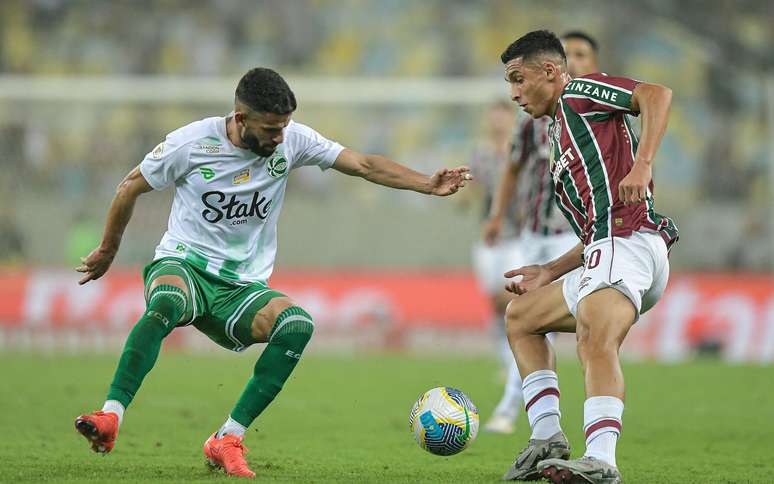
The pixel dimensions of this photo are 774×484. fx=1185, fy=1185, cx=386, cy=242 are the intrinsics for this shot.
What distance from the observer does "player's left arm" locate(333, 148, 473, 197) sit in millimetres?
6242

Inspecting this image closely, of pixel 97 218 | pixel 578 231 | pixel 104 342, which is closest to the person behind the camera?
pixel 578 231

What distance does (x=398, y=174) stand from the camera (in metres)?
6.40

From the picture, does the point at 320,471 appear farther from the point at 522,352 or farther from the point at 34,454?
the point at 34,454

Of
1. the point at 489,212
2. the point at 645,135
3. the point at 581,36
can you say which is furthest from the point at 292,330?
the point at 489,212

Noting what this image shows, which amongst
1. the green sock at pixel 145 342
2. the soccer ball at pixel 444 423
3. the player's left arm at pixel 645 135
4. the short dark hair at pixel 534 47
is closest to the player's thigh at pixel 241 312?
the green sock at pixel 145 342

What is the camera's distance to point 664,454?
7.08 meters

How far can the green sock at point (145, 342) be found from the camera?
563 cm

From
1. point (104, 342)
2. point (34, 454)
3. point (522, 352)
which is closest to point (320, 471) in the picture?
point (522, 352)

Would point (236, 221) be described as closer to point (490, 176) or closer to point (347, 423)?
point (347, 423)

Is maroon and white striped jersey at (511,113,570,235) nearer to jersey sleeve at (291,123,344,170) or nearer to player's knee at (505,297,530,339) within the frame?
jersey sleeve at (291,123,344,170)

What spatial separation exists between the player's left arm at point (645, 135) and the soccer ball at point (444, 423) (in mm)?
1494

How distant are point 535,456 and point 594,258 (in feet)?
3.28

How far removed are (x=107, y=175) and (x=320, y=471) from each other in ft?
46.2

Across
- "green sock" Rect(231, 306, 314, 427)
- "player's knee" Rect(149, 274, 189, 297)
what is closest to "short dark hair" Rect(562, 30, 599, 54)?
"green sock" Rect(231, 306, 314, 427)
